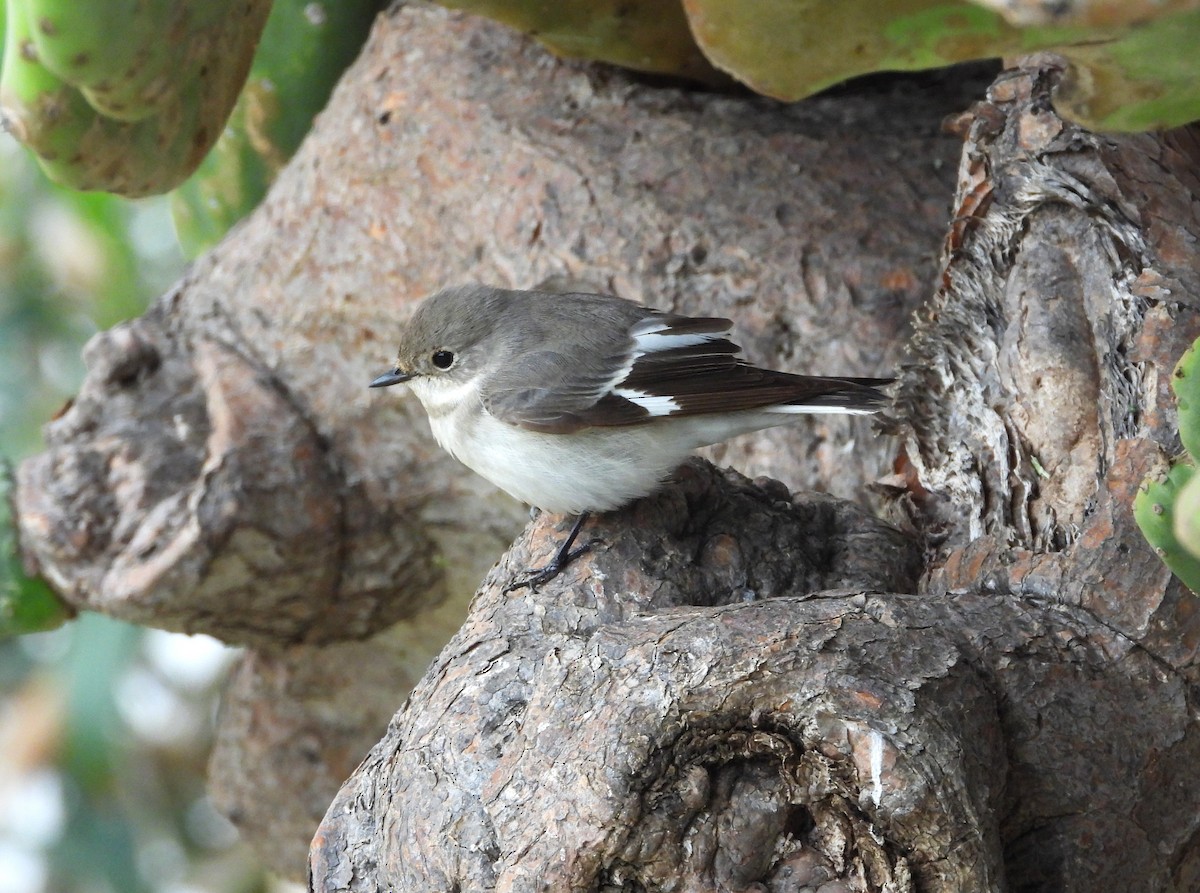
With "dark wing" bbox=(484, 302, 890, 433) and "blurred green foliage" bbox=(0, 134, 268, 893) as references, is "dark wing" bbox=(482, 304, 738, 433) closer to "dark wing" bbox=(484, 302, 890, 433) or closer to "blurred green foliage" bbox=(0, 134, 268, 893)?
"dark wing" bbox=(484, 302, 890, 433)

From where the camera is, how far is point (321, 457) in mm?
3236

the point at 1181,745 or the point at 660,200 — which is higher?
the point at 660,200

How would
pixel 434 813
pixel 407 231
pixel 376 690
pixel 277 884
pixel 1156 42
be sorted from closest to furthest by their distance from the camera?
1. pixel 1156 42
2. pixel 434 813
3. pixel 407 231
4. pixel 376 690
5. pixel 277 884

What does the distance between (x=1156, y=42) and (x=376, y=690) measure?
2.84 metres

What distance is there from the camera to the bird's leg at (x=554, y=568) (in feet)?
7.04

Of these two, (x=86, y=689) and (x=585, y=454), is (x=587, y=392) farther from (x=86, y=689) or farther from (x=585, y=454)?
(x=86, y=689)

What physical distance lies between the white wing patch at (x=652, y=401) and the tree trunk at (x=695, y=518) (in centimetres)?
13

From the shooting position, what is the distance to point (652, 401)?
254 centimetres

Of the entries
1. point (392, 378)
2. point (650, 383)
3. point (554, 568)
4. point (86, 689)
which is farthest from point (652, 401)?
point (86, 689)

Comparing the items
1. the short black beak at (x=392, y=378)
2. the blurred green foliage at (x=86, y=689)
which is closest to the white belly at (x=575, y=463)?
the short black beak at (x=392, y=378)

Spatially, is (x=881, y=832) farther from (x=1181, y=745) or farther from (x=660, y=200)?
(x=660, y=200)

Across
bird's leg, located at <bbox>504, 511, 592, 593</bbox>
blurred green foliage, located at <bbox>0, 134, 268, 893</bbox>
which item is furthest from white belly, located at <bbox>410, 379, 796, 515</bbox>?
blurred green foliage, located at <bbox>0, 134, 268, 893</bbox>

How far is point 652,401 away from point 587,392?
15cm

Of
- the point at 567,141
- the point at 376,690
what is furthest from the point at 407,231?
the point at 376,690
